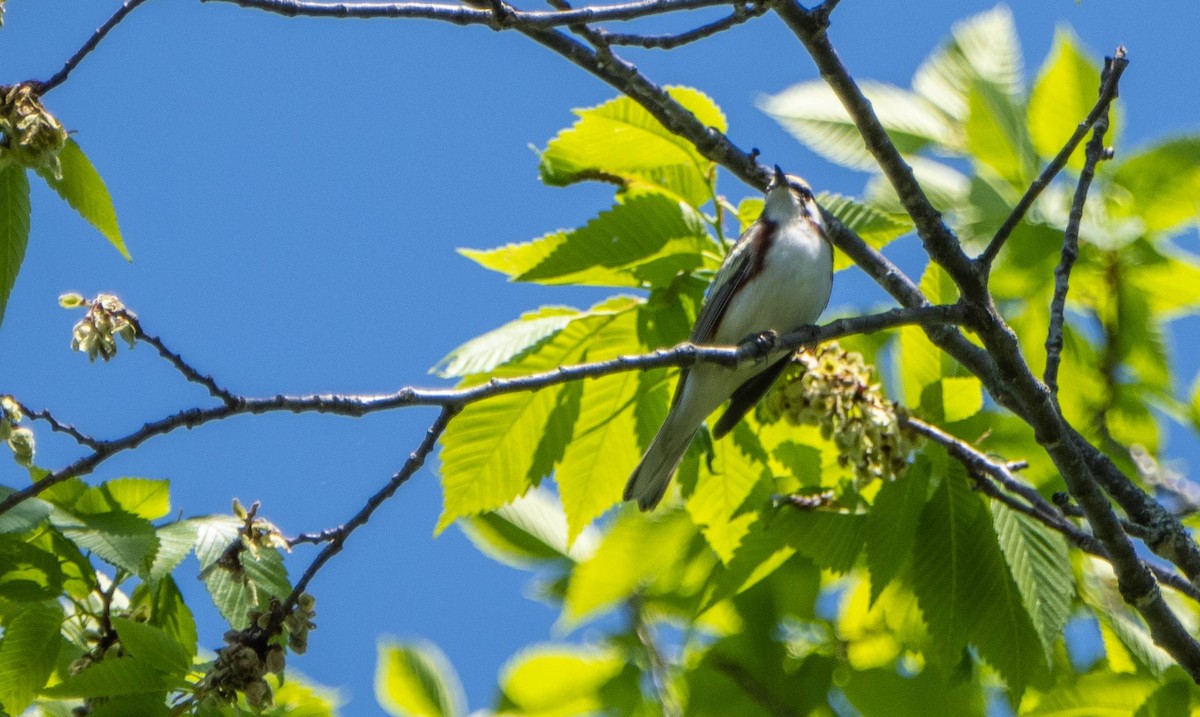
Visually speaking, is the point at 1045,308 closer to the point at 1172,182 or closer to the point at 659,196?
the point at 1172,182

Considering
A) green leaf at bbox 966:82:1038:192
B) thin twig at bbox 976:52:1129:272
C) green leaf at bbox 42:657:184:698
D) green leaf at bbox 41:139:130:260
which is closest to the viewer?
green leaf at bbox 42:657:184:698

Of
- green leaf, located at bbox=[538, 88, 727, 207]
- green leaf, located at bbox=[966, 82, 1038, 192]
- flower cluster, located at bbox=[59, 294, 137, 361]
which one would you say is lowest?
flower cluster, located at bbox=[59, 294, 137, 361]

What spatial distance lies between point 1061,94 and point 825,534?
1.92 metres

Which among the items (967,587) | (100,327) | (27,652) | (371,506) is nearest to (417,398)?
(371,506)

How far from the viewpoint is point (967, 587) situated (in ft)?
10.9

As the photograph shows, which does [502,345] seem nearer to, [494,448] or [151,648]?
[494,448]

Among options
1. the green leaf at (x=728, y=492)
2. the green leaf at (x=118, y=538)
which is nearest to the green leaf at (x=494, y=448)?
the green leaf at (x=728, y=492)

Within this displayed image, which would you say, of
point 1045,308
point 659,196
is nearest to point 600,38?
point 659,196

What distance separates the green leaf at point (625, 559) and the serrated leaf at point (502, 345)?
0.83 meters

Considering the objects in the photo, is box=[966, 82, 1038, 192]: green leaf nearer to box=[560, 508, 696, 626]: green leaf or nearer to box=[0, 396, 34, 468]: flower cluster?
box=[560, 508, 696, 626]: green leaf

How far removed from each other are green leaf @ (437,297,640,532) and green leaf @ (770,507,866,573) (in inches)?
26.1

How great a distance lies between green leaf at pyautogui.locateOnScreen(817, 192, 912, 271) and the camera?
12.2 ft

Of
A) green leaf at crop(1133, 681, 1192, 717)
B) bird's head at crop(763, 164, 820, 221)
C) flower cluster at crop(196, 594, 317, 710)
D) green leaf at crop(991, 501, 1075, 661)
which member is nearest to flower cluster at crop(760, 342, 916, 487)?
green leaf at crop(991, 501, 1075, 661)

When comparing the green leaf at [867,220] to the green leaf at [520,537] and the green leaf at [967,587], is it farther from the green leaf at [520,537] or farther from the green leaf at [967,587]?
Result: the green leaf at [520,537]
